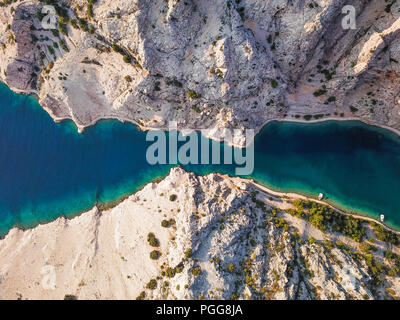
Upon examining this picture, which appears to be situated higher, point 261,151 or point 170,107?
point 170,107

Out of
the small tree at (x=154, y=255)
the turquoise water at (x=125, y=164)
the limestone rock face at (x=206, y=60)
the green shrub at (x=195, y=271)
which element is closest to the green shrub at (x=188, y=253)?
the green shrub at (x=195, y=271)

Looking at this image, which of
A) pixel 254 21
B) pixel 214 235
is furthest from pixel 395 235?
pixel 254 21

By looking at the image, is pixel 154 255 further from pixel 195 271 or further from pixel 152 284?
pixel 195 271

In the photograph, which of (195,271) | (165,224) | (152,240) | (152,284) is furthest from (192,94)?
(152,284)

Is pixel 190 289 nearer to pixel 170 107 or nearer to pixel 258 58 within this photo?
pixel 170 107

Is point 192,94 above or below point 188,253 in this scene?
above

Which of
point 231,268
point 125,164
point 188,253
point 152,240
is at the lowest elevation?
point 231,268
